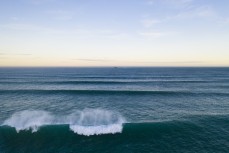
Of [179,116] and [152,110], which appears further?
[152,110]

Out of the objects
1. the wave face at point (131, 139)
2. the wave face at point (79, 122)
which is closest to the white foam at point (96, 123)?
the wave face at point (79, 122)

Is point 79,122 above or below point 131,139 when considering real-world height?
above

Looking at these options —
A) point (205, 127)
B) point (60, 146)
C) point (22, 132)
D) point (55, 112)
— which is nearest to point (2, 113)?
point (55, 112)

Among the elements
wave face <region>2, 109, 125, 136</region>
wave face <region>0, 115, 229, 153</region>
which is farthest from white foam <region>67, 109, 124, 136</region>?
wave face <region>0, 115, 229, 153</region>

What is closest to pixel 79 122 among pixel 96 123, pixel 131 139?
pixel 96 123

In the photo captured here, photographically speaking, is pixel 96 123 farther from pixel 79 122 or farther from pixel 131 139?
pixel 131 139

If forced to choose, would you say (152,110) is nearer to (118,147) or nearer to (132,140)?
(132,140)

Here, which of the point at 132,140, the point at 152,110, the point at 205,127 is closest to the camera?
the point at 132,140

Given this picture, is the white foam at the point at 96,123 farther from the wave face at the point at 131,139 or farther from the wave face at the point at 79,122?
the wave face at the point at 131,139

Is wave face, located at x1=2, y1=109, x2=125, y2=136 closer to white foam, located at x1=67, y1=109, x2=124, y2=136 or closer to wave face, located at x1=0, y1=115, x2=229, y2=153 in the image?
white foam, located at x1=67, y1=109, x2=124, y2=136
